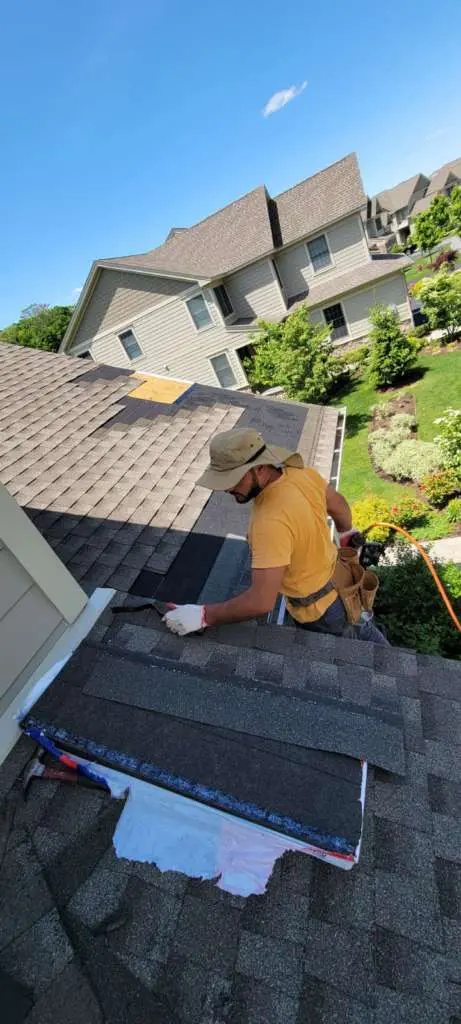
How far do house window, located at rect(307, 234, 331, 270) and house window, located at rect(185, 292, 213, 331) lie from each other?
222 inches

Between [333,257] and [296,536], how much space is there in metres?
21.9

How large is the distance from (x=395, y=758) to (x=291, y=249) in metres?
22.9

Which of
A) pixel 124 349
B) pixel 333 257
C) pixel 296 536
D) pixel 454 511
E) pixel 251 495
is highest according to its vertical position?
pixel 124 349

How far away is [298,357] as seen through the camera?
17531 millimetres


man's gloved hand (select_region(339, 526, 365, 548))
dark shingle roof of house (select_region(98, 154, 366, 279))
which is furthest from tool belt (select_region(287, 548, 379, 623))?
dark shingle roof of house (select_region(98, 154, 366, 279))

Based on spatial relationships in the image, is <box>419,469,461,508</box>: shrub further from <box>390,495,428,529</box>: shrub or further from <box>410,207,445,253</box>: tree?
<box>410,207,445,253</box>: tree

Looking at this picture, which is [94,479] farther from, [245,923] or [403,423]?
[403,423]

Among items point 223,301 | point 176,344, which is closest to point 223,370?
point 176,344

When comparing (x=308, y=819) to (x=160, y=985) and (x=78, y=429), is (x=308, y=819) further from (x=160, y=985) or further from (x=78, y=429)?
(x=78, y=429)

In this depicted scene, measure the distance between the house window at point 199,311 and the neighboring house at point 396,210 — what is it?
45.7m

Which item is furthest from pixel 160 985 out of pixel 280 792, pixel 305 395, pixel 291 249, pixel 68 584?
pixel 291 249

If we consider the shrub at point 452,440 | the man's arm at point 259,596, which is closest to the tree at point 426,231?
the shrub at point 452,440

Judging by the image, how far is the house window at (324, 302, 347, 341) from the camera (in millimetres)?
21172

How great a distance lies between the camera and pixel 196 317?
67.9ft
